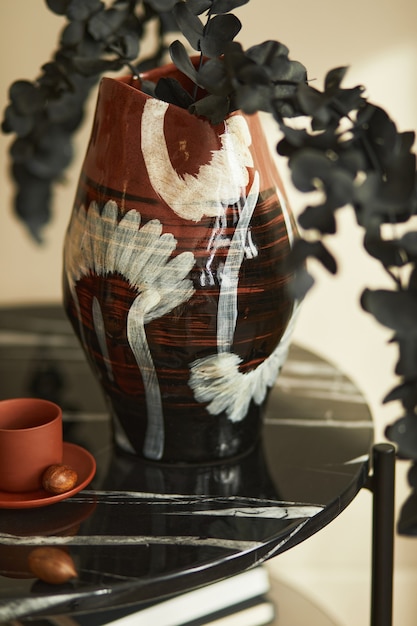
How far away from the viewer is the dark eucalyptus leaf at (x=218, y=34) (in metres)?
0.66

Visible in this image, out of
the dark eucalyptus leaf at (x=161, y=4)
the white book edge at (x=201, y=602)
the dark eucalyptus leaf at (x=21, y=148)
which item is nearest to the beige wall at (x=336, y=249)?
the dark eucalyptus leaf at (x=21, y=148)

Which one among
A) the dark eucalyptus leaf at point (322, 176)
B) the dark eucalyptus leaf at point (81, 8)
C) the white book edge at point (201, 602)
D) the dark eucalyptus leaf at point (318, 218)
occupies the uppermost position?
the dark eucalyptus leaf at point (81, 8)

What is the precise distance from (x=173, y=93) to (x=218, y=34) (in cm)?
6

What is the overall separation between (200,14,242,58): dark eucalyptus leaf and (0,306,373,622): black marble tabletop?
1.15ft

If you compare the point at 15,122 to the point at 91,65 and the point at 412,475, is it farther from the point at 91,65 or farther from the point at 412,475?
the point at 412,475

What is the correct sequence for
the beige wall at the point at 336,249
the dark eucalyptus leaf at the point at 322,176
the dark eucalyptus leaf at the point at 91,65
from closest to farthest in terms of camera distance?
the dark eucalyptus leaf at the point at 322,176 < the dark eucalyptus leaf at the point at 91,65 < the beige wall at the point at 336,249

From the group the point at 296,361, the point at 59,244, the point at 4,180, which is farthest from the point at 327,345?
the point at 4,180

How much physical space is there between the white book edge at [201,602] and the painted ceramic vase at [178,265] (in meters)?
0.25

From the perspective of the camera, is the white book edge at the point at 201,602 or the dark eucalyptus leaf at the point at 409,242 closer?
the dark eucalyptus leaf at the point at 409,242

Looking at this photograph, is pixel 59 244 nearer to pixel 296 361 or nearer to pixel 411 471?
pixel 296 361

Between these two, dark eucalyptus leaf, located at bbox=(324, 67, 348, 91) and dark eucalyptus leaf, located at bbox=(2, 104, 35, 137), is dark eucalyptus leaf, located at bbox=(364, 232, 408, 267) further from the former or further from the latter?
dark eucalyptus leaf, located at bbox=(2, 104, 35, 137)

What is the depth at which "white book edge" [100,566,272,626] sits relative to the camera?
2.96 ft

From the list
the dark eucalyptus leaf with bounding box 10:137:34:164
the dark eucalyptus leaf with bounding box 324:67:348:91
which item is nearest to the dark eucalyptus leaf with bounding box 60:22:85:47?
the dark eucalyptus leaf with bounding box 10:137:34:164

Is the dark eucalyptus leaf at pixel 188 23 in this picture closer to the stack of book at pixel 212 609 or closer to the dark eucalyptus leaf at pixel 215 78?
the dark eucalyptus leaf at pixel 215 78
